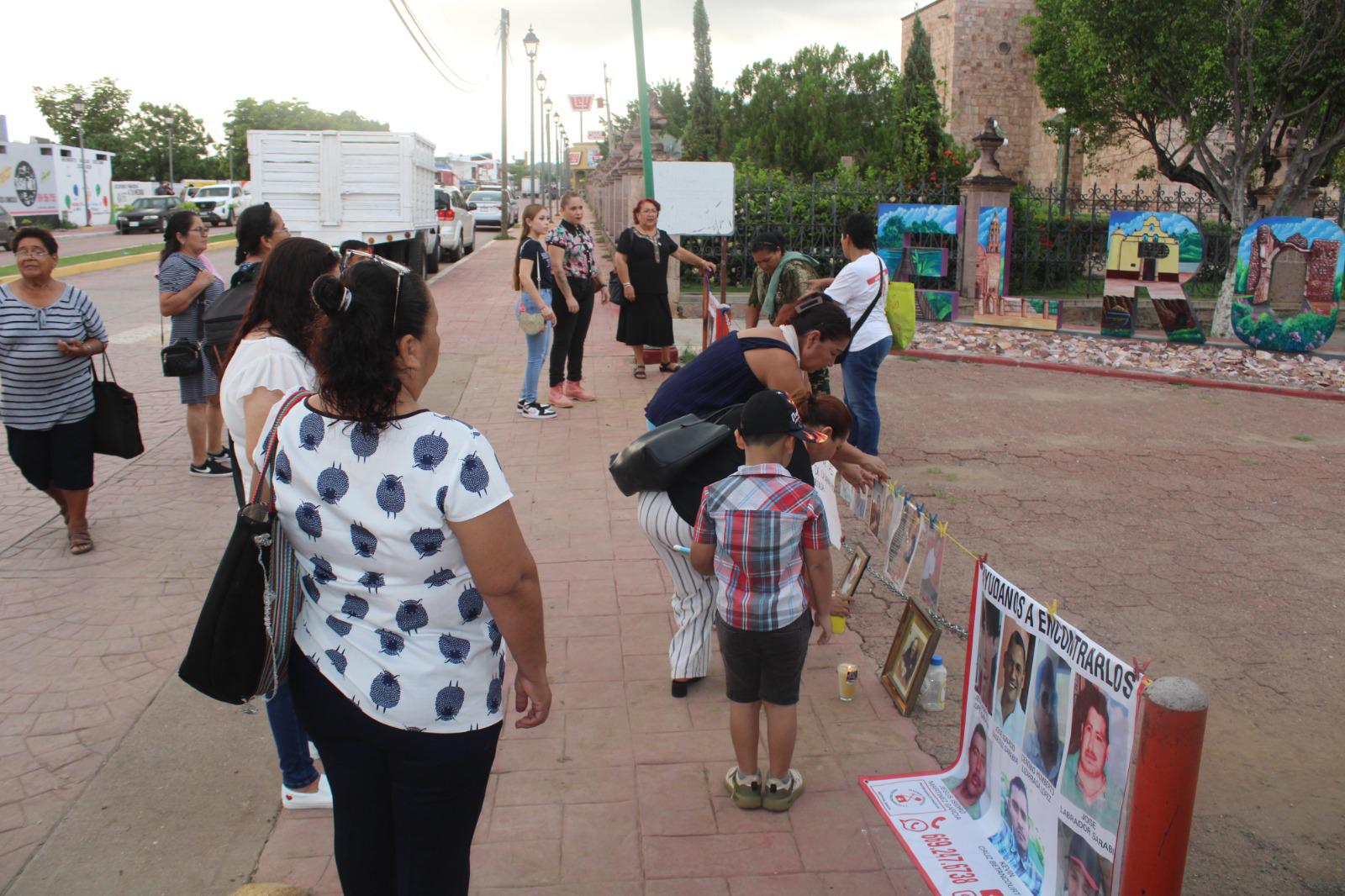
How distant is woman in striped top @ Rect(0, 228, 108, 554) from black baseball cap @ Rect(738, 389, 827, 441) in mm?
4092

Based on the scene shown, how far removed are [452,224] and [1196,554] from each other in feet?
68.9

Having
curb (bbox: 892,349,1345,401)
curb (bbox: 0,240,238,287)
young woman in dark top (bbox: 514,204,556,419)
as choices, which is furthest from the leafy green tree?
young woman in dark top (bbox: 514,204,556,419)

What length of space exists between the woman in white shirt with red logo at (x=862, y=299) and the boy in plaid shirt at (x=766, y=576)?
3.43m

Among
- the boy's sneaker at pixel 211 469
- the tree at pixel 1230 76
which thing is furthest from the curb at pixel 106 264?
the tree at pixel 1230 76

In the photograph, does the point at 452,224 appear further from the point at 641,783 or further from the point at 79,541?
the point at 641,783

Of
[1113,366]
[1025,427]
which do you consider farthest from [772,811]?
[1113,366]

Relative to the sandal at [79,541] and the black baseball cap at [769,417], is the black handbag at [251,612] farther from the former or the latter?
the sandal at [79,541]

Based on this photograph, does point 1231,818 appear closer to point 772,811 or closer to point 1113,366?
point 772,811

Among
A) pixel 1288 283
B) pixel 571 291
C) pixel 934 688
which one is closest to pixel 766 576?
pixel 934 688

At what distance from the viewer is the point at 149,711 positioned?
13.7ft

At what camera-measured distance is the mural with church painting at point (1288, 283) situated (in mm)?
12922

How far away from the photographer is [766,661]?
3.33 meters

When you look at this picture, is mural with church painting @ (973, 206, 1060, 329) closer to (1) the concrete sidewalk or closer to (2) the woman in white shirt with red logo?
(2) the woman in white shirt with red logo

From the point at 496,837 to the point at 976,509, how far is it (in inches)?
172
